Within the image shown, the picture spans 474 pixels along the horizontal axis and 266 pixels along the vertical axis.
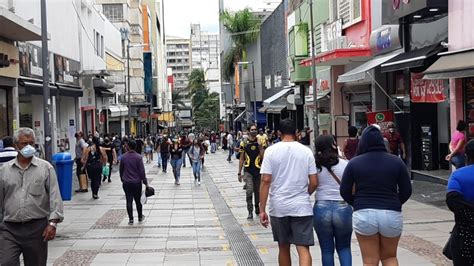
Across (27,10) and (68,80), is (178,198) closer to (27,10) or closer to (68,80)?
(27,10)

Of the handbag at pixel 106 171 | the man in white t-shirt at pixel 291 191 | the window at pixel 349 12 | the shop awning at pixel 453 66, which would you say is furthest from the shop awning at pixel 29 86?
the man in white t-shirt at pixel 291 191

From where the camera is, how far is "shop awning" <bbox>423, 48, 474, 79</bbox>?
13.1 m

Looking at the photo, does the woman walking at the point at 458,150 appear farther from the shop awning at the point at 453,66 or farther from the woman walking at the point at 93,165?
the woman walking at the point at 93,165

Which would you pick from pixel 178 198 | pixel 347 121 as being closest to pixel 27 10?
pixel 178 198

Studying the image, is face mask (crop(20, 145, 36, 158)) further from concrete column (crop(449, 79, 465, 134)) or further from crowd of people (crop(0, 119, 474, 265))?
concrete column (crop(449, 79, 465, 134))

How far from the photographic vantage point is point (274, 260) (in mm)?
8617

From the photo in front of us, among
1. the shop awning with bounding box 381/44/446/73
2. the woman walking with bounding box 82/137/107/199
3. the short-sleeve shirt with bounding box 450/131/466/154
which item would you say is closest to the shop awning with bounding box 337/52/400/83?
the shop awning with bounding box 381/44/446/73

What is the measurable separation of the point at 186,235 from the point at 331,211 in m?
4.80

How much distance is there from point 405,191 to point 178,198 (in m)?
11.8

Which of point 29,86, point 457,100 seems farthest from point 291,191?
point 29,86

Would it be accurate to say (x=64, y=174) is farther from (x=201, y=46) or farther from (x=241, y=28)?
(x=201, y=46)

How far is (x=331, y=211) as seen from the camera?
6.55m

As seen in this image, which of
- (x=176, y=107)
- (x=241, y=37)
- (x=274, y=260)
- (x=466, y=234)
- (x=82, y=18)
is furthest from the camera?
(x=176, y=107)

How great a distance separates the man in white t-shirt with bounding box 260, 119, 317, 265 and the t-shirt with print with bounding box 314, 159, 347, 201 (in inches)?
4.4
